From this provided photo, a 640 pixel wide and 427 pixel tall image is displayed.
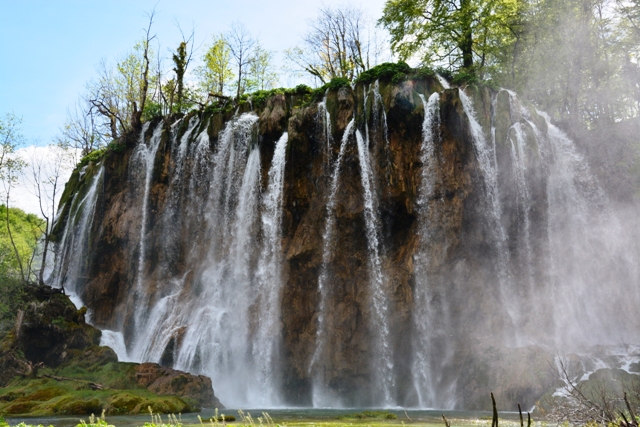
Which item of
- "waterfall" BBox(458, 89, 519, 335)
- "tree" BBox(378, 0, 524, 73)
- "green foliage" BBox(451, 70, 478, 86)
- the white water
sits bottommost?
the white water

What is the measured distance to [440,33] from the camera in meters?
35.0

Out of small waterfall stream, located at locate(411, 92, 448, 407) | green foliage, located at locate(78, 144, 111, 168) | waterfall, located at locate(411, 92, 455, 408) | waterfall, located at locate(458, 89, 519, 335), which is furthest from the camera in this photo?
green foliage, located at locate(78, 144, 111, 168)

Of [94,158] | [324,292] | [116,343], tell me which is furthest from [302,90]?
[94,158]

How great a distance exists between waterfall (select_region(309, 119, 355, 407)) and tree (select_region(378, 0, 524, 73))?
1207cm

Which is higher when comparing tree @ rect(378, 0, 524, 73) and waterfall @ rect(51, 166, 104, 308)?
tree @ rect(378, 0, 524, 73)

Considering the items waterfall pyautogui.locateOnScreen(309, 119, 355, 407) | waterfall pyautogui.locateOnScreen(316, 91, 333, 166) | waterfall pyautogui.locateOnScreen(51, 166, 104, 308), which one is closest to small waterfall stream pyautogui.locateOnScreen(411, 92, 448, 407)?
waterfall pyautogui.locateOnScreen(309, 119, 355, 407)

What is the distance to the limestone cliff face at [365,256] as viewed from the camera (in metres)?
23.2

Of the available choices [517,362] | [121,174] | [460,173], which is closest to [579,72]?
[460,173]

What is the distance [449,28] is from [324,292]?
1972 centimetres

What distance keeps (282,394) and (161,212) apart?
14054 millimetres

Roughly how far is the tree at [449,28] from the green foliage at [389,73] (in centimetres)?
810

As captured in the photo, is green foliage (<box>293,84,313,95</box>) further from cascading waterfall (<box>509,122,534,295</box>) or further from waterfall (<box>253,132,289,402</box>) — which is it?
cascading waterfall (<box>509,122,534,295</box>)

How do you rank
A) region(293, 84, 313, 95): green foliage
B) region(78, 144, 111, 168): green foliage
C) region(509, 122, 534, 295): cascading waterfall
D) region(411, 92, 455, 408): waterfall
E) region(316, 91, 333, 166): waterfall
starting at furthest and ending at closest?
region(78, 144, 111, 168): green foliage → region(293, 84, 313, 95): green foliage → region(316, 91, 333, 166): waterfall → region(509, 122, 534, 295): cascading waterfall → region(411, 92, 455, 408): waterfall

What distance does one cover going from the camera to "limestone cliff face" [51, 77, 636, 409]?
76.0 feet
